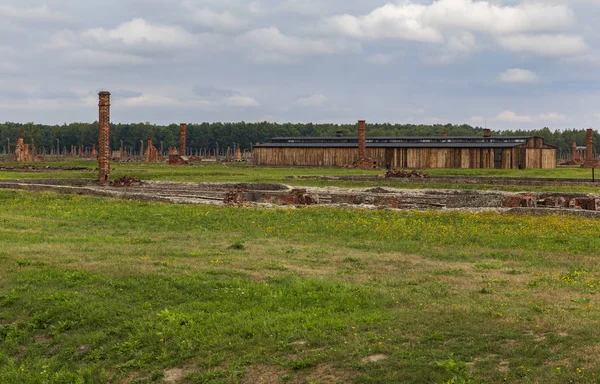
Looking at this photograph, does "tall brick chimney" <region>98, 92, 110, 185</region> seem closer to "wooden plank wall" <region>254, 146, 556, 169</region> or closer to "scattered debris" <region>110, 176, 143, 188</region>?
"scattered debris" <region>110, 176, 143, 188</region>

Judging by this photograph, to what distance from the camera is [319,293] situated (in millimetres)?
13195

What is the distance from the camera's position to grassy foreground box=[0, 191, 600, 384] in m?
9.96

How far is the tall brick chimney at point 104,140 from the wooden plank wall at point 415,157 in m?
37.4

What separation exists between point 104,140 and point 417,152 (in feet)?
131

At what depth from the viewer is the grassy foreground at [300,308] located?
9.96 m

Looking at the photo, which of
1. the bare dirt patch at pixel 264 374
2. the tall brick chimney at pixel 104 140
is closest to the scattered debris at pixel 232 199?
the tall brick chimney at pixel 104 140

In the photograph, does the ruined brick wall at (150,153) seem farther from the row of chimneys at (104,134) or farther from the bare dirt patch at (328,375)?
the bare dirt patch at (328,375)

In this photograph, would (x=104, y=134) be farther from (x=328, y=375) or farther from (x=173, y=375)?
(x=328, y=375)

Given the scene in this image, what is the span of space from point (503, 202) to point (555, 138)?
149 m

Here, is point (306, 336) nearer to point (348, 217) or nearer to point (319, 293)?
point (319, 293)

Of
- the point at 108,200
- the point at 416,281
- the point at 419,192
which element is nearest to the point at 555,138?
the point at 419,192

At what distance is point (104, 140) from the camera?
4522cm

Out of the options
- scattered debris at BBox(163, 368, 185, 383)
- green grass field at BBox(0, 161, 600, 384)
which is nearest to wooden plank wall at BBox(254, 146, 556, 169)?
green grass field at BBox(0, 161, 600, 384)

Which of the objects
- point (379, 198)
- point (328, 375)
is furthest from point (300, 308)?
point (379, 198)
